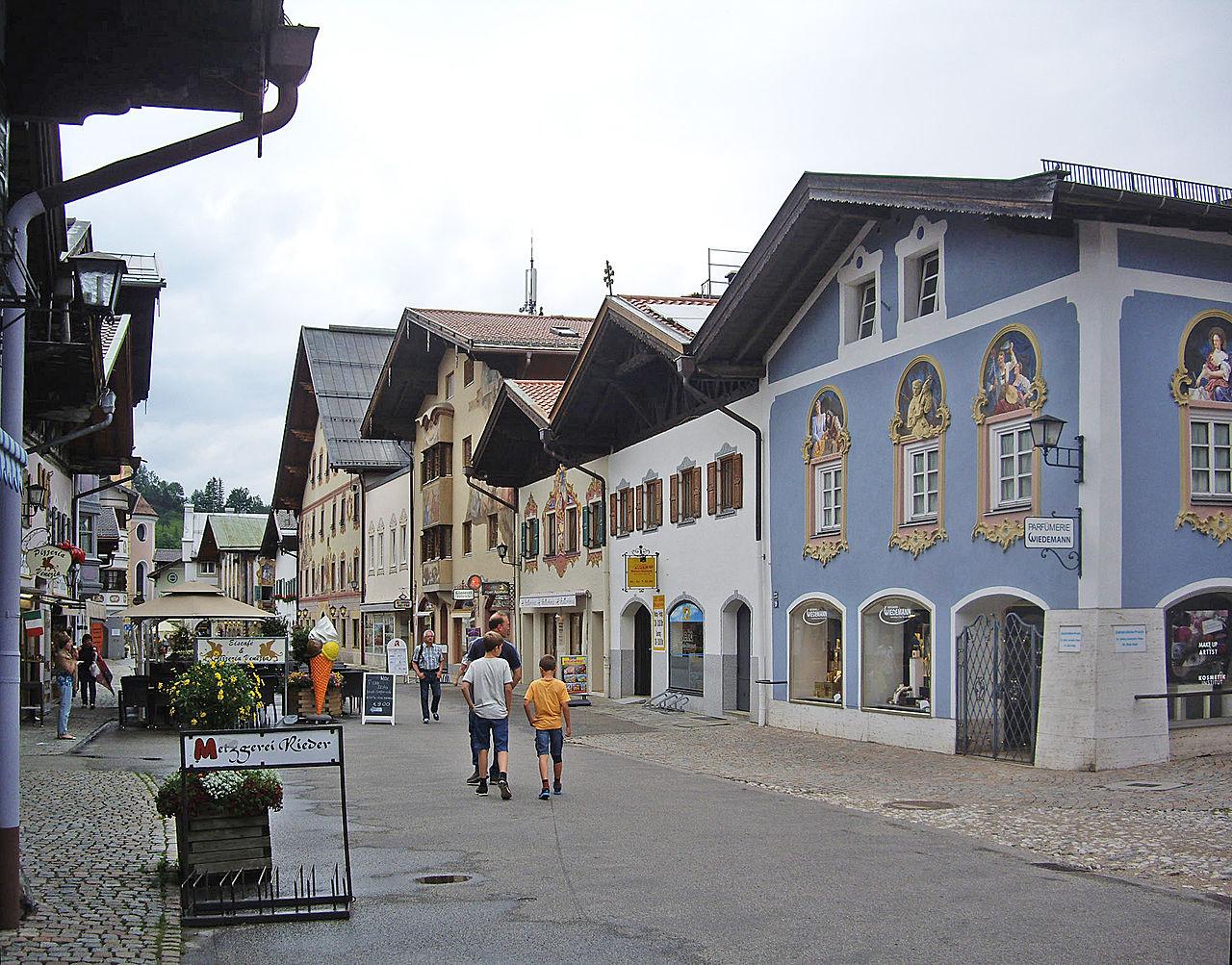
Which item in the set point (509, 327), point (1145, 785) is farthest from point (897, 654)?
point (509, 327)

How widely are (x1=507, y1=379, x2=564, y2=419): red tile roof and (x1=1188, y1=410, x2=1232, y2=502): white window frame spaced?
19075 millimetres

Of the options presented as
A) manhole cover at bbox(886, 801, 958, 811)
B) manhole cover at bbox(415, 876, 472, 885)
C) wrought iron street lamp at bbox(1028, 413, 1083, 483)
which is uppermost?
wrought iron street lamp at bbox(1028, 413, 1083, 483)

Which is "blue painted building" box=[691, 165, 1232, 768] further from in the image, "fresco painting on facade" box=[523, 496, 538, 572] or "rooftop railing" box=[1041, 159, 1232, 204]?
"fresco painting on facade" box=[523, 496, 538, 572]

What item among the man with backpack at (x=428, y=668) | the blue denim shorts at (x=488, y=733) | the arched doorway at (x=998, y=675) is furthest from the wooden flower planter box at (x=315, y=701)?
the arched doorway at (x=998, y=675)

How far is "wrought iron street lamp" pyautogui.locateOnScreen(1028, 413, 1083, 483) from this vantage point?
1692 cm

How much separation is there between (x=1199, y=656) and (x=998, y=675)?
8.16 ft

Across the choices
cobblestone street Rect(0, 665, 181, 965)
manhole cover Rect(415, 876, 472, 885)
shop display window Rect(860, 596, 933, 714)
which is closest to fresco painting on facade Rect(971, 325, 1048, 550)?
shop display window Rect(860, 596, 933, 714)

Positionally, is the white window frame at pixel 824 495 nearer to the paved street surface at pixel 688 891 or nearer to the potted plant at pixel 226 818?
the paved street surface at pixel 688 891

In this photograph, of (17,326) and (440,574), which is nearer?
(17,326)

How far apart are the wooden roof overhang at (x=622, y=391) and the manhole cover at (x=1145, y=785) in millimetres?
11936

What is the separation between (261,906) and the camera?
8625mm

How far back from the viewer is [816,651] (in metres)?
24.5

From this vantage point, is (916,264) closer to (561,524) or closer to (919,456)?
(919,456)

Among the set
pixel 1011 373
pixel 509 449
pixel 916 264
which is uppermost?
pixel 916 264
